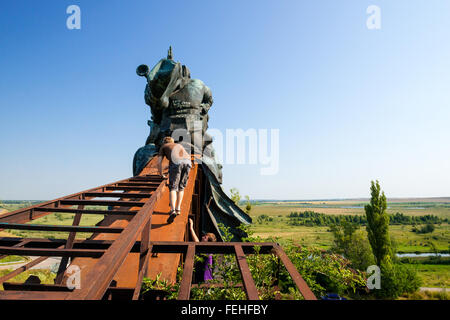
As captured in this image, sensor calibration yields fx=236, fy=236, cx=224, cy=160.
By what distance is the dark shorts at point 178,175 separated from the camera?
4.21 m

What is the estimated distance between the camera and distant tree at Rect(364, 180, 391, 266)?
2314cm

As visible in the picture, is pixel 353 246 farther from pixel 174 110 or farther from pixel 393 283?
pixel 174 110

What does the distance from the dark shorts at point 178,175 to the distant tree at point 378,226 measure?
1010 inches

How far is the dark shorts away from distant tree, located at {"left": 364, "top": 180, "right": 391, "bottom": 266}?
2565cm

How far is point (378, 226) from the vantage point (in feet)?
79.1

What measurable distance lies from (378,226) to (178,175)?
2662 cm

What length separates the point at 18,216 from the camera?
2.21 metres

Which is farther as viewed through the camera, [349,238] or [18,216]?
[349,238]

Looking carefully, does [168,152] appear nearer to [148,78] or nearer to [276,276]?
[276,276]

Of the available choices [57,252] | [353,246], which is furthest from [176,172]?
[353,246]

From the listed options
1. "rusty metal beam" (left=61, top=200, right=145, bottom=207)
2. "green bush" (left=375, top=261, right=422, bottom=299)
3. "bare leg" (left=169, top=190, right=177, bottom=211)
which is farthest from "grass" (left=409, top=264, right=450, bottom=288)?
"rusty metal beam" (left=61, top=200, right=145, bottom=207)
